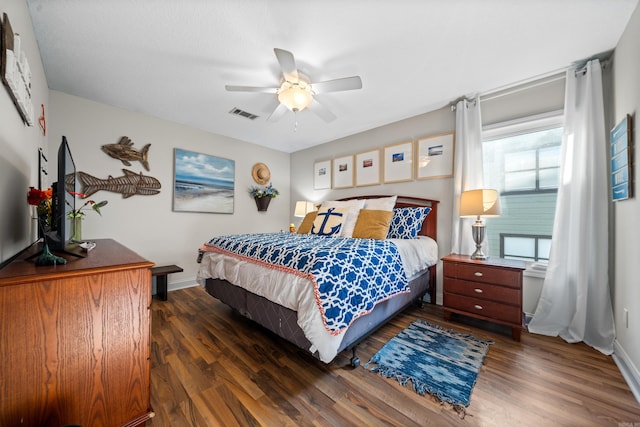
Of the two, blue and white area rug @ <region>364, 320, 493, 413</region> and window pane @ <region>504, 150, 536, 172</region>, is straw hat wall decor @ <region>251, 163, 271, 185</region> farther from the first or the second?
window pane @ <region>504, 150, 536, 172</region>

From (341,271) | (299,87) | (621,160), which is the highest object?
(299,87)

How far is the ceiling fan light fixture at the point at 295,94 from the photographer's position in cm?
215

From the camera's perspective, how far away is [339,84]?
A: 6.72ft

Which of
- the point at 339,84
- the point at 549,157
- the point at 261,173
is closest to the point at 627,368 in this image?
the point at 549,157

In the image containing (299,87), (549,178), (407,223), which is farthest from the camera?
(407,223)

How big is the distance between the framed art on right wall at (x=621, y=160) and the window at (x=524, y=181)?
50cm

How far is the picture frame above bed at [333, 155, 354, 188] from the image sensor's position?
3.97 meters

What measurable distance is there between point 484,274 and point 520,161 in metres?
1.40

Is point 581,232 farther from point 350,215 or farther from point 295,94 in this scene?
point 295,94

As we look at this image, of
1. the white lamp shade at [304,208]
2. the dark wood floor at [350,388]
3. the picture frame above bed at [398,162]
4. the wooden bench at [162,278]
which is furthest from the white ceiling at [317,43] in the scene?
the dark wood floor at [350,388]

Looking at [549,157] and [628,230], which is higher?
[549,157]

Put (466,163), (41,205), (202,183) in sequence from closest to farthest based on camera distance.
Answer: (41,205), (466,163), (202,183)

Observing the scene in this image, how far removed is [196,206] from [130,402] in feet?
9.82

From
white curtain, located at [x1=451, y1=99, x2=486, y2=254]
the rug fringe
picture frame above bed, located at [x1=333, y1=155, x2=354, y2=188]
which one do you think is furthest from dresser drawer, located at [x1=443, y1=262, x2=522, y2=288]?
picture frame above bed, located at [x1=333, y1=155, x2=354, y2=188]
